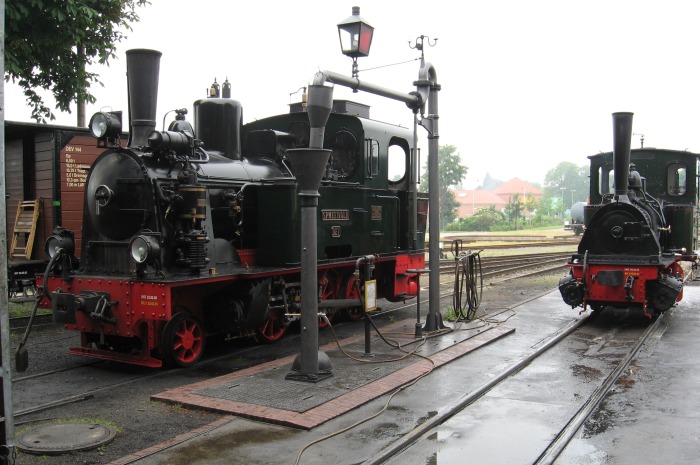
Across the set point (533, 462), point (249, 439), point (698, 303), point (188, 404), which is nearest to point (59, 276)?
point (188, 404)

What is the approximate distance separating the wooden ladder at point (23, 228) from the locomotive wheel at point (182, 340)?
214 inches

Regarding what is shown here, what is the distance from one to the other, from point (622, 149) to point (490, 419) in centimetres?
626

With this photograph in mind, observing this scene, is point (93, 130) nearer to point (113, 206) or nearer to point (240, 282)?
point (113, 206)

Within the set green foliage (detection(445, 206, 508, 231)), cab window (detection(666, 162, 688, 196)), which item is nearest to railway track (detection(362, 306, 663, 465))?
cab window (detection(666, 162, 688, 196))

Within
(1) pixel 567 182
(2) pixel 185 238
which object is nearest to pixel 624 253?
(2) pixel 185 238

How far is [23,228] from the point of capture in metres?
11.5

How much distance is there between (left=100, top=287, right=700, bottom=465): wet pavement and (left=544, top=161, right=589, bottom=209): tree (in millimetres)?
117537

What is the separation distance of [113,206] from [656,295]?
26.0 ft

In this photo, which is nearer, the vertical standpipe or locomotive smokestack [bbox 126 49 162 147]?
the vertical standpipe

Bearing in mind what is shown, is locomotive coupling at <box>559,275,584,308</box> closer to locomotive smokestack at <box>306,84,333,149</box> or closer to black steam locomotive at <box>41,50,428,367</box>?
black steam locomotive at <box>41,50,428,367</box>

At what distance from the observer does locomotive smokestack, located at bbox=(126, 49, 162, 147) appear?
7.17 m

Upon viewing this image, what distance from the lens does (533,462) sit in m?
4.48

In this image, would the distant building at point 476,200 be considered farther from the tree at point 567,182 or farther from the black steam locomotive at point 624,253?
the black steam locomotive at point 624,253

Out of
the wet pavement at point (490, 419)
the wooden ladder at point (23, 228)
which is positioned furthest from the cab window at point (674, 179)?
the wooden ladder at point (23, 228)
